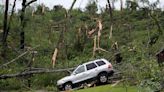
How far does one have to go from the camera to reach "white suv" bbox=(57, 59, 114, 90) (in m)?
28.0

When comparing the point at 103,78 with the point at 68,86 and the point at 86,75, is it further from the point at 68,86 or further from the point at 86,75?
the point at 68,86

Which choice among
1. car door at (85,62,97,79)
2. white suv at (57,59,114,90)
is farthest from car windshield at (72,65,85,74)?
car door at (85,62,97,79)

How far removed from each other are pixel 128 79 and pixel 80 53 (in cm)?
1909

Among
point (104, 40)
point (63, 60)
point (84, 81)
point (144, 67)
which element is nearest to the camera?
point (144, 67)

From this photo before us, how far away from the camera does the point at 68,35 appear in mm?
39000

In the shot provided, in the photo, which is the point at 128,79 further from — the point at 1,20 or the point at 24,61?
the point at 1,20

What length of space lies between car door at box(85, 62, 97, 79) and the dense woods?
1390mm

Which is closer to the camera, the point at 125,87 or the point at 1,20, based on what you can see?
the point at 125,87

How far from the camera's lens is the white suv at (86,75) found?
91.7ft

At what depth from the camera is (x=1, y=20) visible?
38.0 meters

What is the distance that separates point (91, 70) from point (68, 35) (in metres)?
11.1

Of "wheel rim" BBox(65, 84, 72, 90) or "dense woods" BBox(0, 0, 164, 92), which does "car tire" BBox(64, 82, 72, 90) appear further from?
"dense woods" BBox(0, 0, 164, 92)

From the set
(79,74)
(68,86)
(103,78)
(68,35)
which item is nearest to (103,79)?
(103,78)

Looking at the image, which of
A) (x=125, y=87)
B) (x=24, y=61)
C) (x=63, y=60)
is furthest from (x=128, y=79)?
(x=63, y=60)
